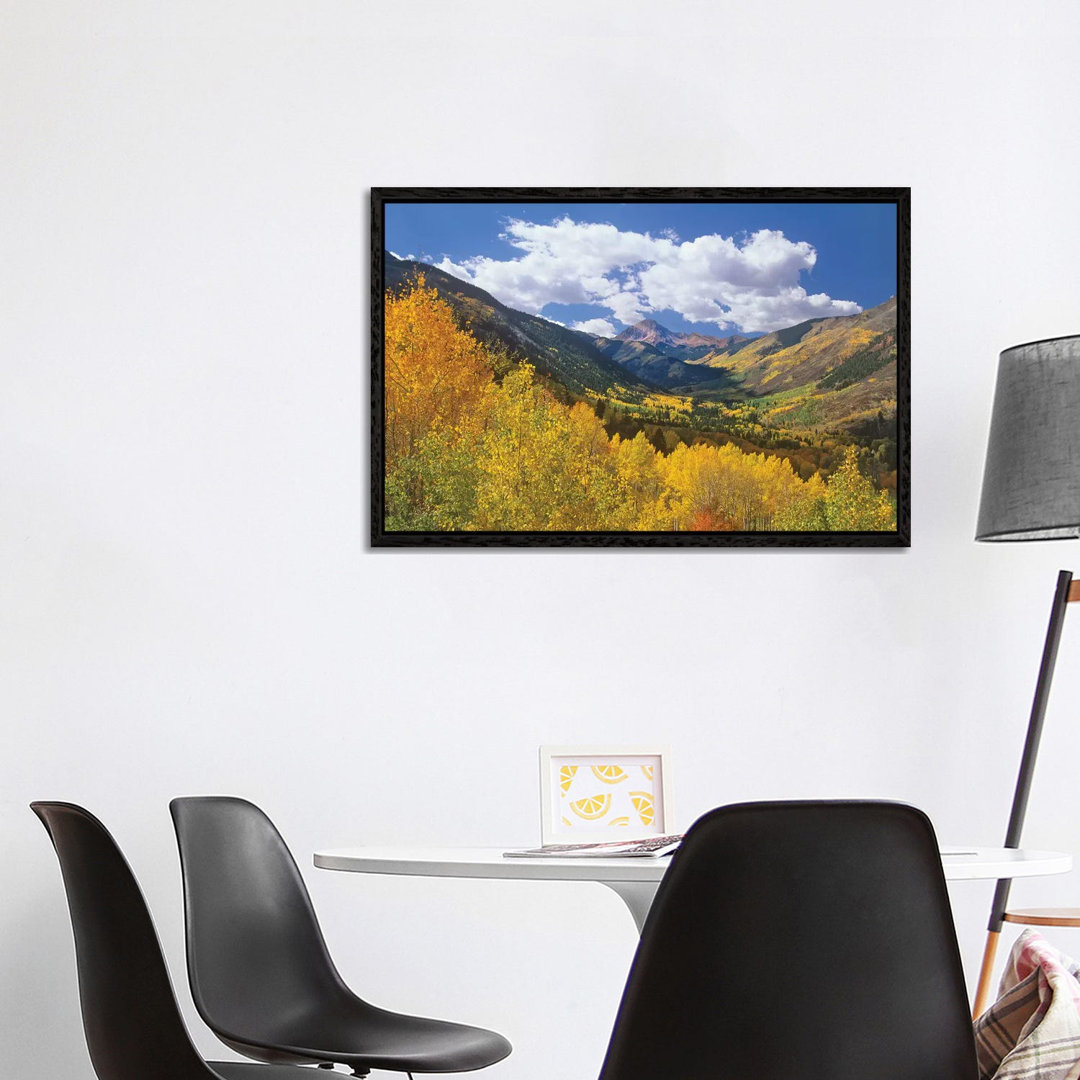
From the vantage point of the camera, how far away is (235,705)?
2.78m

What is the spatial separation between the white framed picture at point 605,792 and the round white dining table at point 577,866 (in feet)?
0.45

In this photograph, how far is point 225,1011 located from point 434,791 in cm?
77

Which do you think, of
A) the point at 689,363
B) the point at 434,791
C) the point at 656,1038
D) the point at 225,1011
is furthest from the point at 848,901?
the point at 689,363

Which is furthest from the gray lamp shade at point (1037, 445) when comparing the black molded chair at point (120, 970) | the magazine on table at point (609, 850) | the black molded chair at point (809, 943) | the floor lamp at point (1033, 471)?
the black molded chair at point (120, 970)

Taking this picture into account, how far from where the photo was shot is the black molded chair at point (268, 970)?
78.9 inches

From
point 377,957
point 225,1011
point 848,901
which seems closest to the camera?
point 848,901

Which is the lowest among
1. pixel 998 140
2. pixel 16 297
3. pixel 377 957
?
pixel 377 957

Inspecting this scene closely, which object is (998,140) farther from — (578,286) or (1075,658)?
(1075,658)

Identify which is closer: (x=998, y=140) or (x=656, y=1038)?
(x=656, y=1038)

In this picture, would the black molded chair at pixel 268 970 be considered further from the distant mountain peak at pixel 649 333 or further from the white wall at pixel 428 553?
the distant mountain peak at pixel 649 333

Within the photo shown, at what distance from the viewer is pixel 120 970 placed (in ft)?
5.32

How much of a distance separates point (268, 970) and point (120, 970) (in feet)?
2.07

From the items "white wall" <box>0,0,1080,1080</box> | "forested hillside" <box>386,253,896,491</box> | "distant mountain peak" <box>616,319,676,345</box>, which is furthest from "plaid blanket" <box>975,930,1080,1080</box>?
"distant mountain peak" <box>616,319,676,345</box>

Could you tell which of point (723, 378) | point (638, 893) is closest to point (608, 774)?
point (638, 893)
